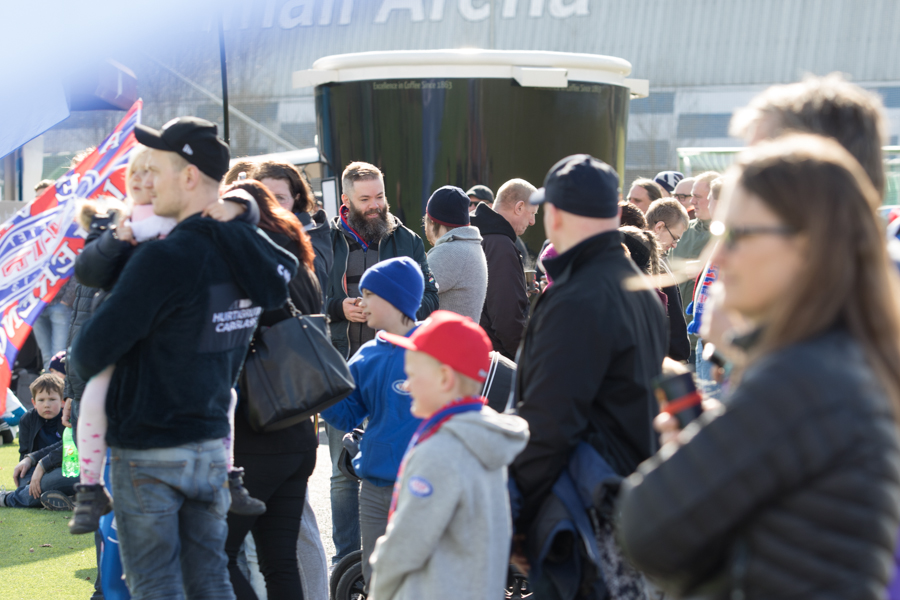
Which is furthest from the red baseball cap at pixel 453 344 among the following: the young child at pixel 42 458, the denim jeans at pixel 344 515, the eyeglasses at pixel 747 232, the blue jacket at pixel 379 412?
the young child at pixel 42 458

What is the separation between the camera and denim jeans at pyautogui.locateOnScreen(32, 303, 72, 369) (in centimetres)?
1026

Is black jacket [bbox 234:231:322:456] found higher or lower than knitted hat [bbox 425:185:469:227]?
lower

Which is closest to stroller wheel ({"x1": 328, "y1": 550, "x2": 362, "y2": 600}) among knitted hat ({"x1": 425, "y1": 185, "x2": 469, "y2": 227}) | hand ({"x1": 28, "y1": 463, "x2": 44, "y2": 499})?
knitted hat ({"x1": 425, "y1": 185, "x2": 469, "y2": 227})

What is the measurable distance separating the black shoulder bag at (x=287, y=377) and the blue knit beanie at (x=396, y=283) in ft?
1.50

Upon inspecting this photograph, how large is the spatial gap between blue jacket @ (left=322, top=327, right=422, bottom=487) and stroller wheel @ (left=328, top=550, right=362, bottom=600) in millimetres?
640

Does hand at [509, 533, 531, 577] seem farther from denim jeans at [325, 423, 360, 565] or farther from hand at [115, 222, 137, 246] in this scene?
denim jeans at [325, 423, 360, 565]

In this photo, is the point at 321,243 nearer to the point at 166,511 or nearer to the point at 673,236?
the point at 166,511

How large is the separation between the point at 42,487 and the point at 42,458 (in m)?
0.28

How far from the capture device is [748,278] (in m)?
1.53

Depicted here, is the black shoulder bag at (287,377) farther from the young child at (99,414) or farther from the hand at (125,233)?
the hand at (125,233)

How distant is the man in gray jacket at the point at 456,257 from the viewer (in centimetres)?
538

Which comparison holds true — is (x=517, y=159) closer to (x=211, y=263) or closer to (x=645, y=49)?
(x=211, y=263)

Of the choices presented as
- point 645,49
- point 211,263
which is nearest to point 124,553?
point 211,263

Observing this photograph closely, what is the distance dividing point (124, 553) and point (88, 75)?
9.85 m
